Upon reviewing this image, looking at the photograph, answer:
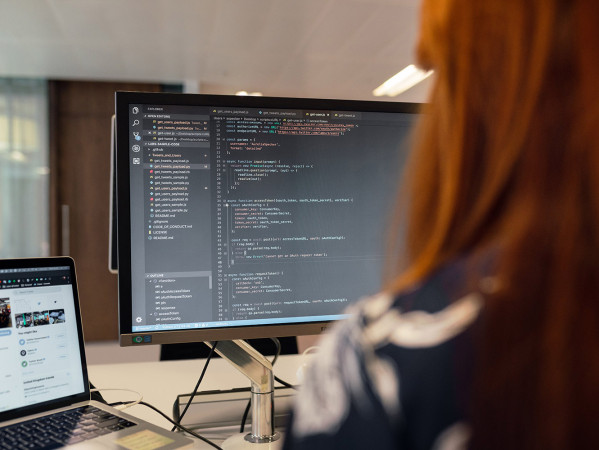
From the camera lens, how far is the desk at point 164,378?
0.96 m

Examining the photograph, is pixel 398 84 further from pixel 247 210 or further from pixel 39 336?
pixel 39 336

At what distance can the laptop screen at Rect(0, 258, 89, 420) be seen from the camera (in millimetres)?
713

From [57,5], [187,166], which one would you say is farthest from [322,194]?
[57,5]

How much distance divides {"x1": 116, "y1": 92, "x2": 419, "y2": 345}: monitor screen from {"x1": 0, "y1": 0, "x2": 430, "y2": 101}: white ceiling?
294cm

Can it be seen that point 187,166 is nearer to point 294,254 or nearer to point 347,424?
point 294,254

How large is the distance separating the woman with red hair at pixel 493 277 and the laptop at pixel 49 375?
45 cm

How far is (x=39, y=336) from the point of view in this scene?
0.74 metres

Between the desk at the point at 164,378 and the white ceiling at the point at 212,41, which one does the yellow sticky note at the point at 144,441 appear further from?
the white ceiling at the point at 212,41

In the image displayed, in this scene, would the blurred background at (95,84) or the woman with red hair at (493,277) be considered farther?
the blurred background at (95,84)

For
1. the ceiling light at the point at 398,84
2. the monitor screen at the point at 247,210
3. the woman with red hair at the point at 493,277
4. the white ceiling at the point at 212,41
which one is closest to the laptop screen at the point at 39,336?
the monitor screen at the point at 247,210

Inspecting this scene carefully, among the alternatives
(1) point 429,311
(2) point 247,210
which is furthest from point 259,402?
(1) point 429,311

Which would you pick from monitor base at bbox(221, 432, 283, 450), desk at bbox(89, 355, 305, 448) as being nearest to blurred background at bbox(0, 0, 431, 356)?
desk at bbox(89, 355, 305, 448)

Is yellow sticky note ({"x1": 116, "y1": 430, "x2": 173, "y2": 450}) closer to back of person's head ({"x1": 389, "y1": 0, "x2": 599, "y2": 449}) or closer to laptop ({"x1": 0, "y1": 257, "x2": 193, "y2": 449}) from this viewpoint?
laptop ({"x1": 0, "y1": 257, "x2": 193, "y2": 449})

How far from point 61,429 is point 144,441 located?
0.41 ft
